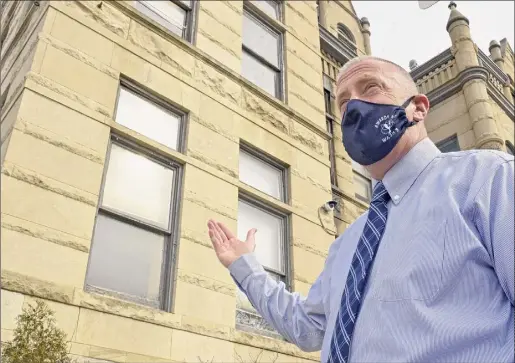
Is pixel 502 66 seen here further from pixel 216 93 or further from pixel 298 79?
pixel 216 93

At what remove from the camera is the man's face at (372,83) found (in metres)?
2.13

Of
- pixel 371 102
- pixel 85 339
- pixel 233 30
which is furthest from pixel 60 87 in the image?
pixel 371 102

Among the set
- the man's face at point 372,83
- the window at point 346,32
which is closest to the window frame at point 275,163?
the man's face at point 372,83

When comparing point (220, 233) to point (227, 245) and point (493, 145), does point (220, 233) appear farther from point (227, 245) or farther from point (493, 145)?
point (493, 145)

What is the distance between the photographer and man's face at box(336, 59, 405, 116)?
2131mm

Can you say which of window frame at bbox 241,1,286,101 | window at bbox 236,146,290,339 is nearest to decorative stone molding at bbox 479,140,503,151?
window frame at bbox 241,1,286,101

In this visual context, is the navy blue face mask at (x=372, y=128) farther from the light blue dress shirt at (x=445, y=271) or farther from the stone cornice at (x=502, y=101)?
the stone cornice at (x=502, y=101)

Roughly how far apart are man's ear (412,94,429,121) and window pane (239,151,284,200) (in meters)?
5.87

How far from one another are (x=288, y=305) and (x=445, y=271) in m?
0.93

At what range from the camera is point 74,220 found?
5332mm

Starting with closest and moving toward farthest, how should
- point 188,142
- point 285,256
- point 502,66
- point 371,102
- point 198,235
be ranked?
point 371,102 → point 198,235 → point 188,142 → point 285,256 → point 502,66

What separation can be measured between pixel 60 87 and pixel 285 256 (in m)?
4.18

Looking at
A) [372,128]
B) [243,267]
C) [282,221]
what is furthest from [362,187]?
[372,128]

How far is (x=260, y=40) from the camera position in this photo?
9.91 m
